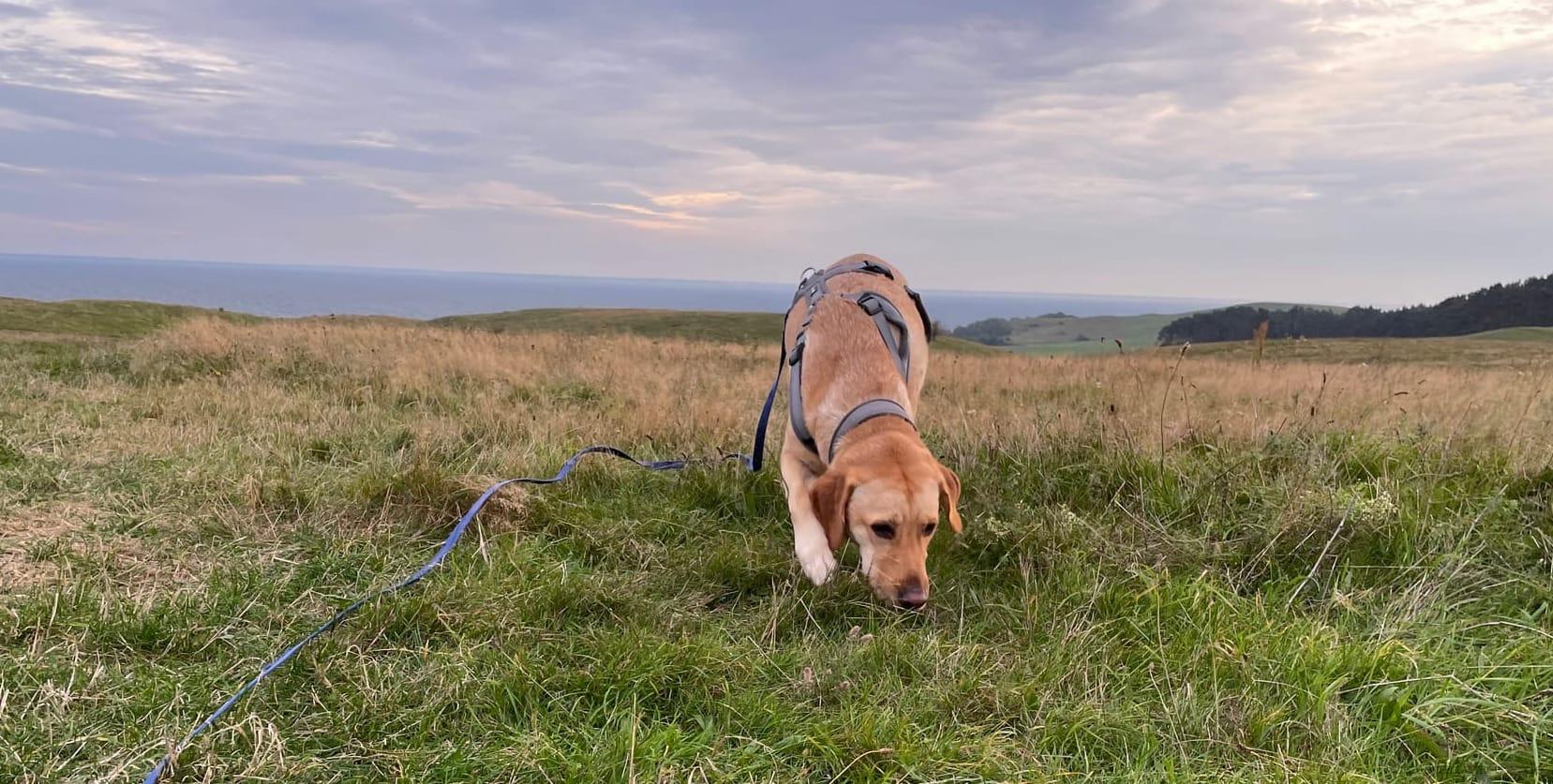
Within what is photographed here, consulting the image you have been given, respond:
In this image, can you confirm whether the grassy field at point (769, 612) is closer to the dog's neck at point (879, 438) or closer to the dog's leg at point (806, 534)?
the dog's leg at point (806, 534)

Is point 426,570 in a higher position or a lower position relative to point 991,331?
lower

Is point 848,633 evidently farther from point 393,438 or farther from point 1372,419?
point 1372,419

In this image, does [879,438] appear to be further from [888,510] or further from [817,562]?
[817,562]

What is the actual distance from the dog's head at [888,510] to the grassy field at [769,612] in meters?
0.18

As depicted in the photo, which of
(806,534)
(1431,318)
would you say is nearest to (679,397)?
(806,534)

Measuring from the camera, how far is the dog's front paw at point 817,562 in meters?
3.49

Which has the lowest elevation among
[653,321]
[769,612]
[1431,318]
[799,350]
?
[769,612]

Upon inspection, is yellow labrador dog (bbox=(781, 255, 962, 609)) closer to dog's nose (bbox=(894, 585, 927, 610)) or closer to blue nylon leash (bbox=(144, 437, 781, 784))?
dog's nose (bbox=(894, 585, 927, 610))

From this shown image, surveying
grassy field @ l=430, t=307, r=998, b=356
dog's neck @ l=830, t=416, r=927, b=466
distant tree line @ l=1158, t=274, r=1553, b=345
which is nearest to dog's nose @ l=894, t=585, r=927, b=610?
dog's neck @ l=830, t=416, r=927, b=466

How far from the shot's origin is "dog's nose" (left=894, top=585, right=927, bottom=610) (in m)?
3.16

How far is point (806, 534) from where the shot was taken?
12.3 feet

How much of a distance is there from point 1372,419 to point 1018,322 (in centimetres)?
11897

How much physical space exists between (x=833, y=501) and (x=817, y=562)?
321mm

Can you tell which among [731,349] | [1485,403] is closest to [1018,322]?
[731,349]
